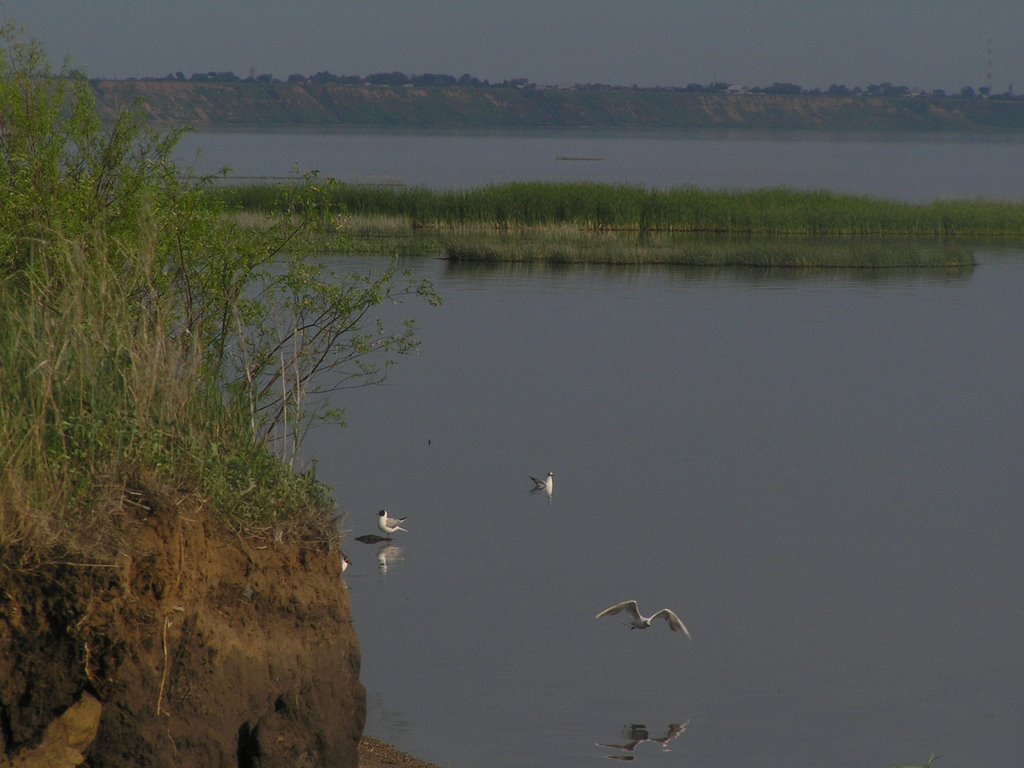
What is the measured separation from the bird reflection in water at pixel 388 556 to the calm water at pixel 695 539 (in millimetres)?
97

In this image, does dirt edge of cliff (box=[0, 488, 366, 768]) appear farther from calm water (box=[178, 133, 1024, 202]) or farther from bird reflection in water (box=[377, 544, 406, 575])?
calm water (box=[178, 133, 1024, 202])

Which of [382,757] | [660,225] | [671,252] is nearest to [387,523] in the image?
[382,757]

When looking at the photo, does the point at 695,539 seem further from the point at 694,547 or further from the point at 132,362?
the point at 132,362

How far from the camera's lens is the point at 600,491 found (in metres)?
18.6

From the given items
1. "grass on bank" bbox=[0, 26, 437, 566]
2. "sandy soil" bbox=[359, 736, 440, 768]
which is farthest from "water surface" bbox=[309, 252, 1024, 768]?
"grass on bank" bbox=[0, 26, 437, 566]

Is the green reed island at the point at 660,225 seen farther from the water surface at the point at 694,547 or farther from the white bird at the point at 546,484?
the white bird at the point at 546,484

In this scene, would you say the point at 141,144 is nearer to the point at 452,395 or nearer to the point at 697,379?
the point at 452,395

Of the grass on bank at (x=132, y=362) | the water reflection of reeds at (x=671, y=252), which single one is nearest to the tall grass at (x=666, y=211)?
the water reflection of reeds at (x=671, y=252)

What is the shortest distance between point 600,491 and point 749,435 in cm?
474

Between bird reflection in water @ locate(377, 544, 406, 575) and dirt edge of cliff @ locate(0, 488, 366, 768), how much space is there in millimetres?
6719

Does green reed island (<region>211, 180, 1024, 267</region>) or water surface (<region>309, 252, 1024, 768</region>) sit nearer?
water surface (<region>309, 252, 1024, 768</region>)

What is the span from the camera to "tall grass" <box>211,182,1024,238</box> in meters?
49.6

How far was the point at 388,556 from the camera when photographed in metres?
15.0

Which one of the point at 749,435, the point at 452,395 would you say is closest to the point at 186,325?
the point at 749,435
